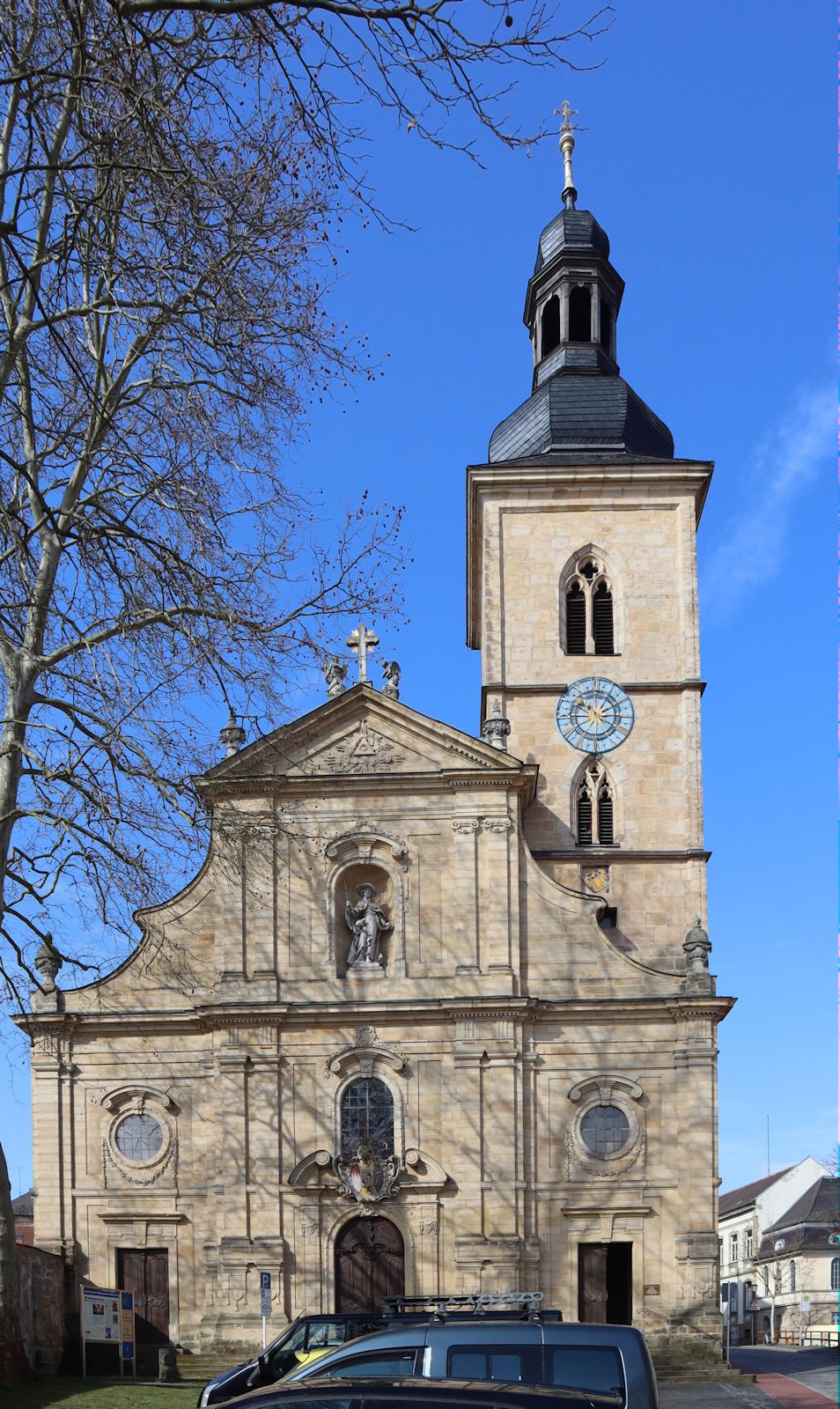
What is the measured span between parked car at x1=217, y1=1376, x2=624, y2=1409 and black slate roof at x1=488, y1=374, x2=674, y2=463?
33380 millimetres

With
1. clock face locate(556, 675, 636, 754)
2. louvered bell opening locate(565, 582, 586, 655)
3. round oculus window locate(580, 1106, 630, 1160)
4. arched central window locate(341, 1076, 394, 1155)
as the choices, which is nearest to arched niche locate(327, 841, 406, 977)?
arched central window locate(341, 1076, 394, 1155)

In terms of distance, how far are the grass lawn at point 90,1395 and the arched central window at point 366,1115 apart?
8.13m

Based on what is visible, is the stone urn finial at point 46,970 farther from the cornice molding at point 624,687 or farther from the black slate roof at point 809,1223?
the black slate roof at point 809,1223

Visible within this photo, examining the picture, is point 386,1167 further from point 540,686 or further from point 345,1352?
point 345,1352

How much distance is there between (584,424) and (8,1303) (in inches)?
1000

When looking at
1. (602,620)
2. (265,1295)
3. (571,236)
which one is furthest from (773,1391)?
(571,236)

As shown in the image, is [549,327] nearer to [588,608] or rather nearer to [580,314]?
[580,314]

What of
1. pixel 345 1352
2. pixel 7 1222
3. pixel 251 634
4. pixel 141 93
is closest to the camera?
pixel 141 93

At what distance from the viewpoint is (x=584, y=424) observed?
41219 millimetres

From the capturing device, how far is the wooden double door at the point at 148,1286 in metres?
32.9

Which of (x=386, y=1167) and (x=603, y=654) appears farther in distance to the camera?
(x=603, y=654)

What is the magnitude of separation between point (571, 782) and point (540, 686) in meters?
2.24

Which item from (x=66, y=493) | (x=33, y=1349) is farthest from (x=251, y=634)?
(x=33, y=1349)

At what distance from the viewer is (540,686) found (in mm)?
38469
